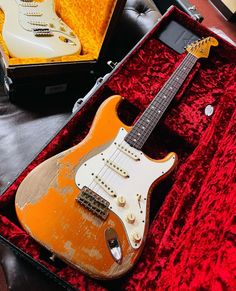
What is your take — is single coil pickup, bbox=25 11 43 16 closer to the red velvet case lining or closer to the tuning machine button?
the red velvet case lining

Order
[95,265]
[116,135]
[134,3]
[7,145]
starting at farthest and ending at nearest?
1. [134,3]
2. [7,145]
3. [116,135]
4. [95,265]

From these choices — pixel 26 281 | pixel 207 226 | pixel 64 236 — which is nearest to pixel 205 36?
pixel 207 226

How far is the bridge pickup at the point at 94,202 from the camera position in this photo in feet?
2.63

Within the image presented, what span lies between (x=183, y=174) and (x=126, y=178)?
207 millimetres

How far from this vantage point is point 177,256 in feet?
2.56

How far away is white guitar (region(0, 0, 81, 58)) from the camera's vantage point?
1.21m

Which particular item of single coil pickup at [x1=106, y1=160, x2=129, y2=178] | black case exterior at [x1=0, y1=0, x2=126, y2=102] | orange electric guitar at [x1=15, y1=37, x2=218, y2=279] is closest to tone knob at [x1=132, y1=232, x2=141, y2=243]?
orange electric guitar at [x1=15, y1=37, x2=218, y2=279]

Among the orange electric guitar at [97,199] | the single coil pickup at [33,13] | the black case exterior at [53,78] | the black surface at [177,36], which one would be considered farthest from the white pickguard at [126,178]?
the single coil pickup at [33,13]

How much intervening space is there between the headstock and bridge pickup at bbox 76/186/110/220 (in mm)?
710

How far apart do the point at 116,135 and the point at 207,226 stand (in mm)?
377

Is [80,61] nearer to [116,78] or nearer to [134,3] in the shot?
[116,78]

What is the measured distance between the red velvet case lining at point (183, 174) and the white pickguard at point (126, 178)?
77mm

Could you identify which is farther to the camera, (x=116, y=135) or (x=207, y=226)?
(x=116, y=135)

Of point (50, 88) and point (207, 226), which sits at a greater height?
point (207, 226)
